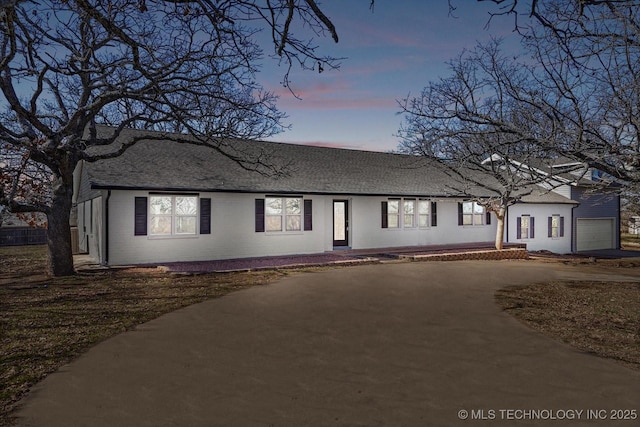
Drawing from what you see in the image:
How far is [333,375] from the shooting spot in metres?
4.89

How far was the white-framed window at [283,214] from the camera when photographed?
691 inches

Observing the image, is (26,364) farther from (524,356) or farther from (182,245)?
(182,245)

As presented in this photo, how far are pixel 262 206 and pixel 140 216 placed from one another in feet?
15.8

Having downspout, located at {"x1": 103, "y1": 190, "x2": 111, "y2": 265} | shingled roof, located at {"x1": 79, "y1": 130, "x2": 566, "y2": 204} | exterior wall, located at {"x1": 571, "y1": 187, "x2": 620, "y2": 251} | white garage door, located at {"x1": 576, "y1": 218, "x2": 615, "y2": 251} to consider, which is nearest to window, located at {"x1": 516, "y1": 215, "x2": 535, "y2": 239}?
shingled roof, located at {"x1": 79, "y1": 130, "x2": 566, "y2": 204}

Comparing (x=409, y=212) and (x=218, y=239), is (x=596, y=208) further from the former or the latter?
(x=218, y=239)

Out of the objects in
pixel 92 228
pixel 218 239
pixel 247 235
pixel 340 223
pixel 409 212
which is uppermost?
pixel 409 212

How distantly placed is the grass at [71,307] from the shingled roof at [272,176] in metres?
3.88

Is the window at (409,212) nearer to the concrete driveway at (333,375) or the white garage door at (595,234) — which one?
the concrete driveway at (333,375)

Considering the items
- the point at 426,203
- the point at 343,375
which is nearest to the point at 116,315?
the point at 343,375

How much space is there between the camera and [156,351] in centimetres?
580

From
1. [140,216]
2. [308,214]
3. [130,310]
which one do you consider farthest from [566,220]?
[130,310]

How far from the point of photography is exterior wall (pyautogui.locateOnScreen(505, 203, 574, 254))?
79.3 feet

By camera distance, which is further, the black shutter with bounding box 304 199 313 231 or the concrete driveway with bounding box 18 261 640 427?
the black shutter with bounding box 304 199 313 231

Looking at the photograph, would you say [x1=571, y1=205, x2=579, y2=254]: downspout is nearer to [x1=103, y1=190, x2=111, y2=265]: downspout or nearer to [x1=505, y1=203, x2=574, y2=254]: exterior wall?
[x1=505, y1=203, x2=574, y2=254]: exterior wall
